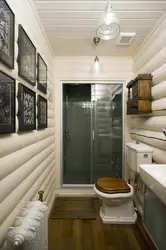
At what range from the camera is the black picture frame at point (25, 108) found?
5.01 feet

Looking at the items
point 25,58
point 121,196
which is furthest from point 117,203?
point 25,58

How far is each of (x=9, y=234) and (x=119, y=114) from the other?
9.44ft

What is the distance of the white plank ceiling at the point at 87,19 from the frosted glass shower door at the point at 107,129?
88 cm

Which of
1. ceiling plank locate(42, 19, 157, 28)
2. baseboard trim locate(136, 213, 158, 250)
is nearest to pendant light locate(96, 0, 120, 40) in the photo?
ceiling plank locate(42, 19, 157, 28)

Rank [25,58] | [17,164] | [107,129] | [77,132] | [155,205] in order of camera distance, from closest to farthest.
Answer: [17,164] < [25,58] < [155,205] < [107,129] < [77,132]

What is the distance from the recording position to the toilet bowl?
8.20 ft

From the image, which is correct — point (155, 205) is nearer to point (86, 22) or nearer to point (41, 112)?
point (41, 112)

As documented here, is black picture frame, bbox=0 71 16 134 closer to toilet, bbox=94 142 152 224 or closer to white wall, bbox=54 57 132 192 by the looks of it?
toilet, bbox=94 142 152 224

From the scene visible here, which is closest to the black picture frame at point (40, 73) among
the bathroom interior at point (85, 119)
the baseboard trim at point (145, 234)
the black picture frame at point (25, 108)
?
the bathroom interior at point (85, 119)

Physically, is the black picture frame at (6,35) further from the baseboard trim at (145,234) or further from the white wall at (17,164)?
the baseboard trim at (145,234)

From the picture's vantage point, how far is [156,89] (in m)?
2.38

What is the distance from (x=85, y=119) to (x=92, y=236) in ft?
6.89

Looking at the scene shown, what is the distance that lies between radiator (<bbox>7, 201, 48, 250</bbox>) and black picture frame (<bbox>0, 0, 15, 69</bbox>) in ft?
3.39

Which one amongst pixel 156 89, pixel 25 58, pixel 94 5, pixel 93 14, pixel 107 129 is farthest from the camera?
pixel 107 129
